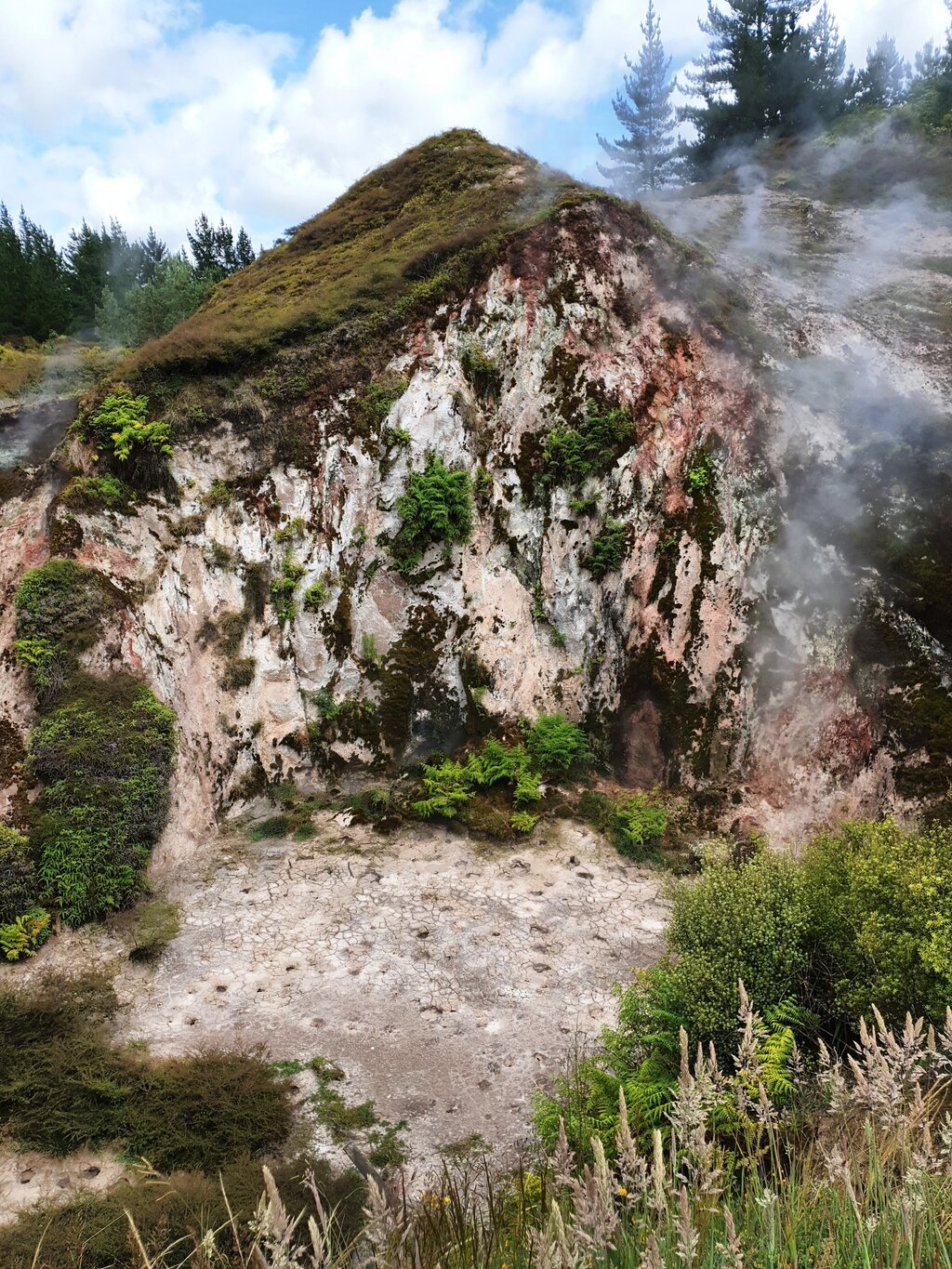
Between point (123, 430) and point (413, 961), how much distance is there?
11.8 meters

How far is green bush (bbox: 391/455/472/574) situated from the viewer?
16219mm

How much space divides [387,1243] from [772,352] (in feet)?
62.6

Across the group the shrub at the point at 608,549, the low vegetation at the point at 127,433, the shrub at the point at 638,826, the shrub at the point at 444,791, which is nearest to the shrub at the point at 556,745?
the shrub at the point at 638,826

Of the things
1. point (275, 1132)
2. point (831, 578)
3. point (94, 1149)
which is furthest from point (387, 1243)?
point (831, 578)

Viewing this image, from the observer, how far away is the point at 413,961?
36.6ft

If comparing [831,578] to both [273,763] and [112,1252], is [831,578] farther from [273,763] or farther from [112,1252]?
[112,1252]

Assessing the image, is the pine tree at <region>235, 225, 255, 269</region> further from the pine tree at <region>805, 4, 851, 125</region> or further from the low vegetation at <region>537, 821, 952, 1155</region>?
the low vegetation at <region>537, 821, 952, 1155</region>

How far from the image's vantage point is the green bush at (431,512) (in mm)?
16219

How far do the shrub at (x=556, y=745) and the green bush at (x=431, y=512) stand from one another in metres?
4.43

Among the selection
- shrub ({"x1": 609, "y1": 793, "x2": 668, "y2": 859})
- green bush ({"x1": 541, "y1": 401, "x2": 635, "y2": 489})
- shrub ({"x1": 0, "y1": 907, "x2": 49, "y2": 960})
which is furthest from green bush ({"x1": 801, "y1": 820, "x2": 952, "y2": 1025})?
shrub ({"x1": 0, "y1": 907, "x2": 49, "y2": 960})

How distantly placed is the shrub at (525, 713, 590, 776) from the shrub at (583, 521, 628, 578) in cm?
333

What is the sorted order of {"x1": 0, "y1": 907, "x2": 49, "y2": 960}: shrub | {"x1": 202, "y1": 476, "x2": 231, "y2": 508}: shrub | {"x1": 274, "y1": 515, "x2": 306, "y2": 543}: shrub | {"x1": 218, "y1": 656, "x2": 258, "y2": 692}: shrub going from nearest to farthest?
{"x1": 0, "y1": 907, "x2": 49, "y2": 960}: shrub → {"x1": 218, "y1": 656, "x2": 258, "y2": 692}: shrub → {"x1": 202, "y1": 476, "x2": 231, "y2": 508}: shrub → {"x1": 274, "y1": 515, "x2": 306, "y2": 543}: shrub

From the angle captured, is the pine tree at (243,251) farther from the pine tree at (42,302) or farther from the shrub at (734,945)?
the shrub at (734,945)

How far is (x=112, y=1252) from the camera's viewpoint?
20.4 ft
